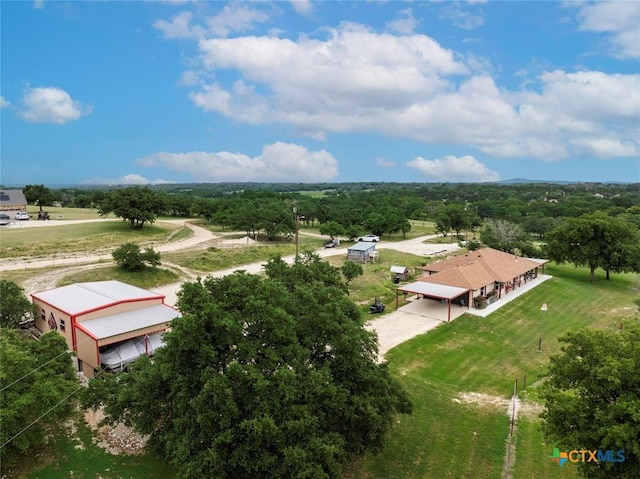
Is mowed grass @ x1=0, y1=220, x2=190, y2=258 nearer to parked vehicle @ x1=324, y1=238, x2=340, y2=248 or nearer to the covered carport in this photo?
parked vehicle @ x1=324, y1=238, x2=340, y2=248

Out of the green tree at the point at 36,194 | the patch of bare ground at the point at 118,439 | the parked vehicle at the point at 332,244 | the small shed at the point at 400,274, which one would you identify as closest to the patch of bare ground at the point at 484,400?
the patch of bare ground at the point at 118,439

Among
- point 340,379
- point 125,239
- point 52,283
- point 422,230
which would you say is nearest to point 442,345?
point 340,379

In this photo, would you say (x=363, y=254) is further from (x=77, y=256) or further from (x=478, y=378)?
(x=77, y=256)

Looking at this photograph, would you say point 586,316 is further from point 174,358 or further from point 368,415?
point 174,358

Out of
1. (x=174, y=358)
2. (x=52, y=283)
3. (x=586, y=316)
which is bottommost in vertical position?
(x=586, y=316)

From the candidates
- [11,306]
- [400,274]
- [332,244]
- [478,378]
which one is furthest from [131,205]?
[478,378]

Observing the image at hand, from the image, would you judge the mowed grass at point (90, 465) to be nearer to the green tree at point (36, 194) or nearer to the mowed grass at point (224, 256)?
the mowed grass at point (224, 256)
